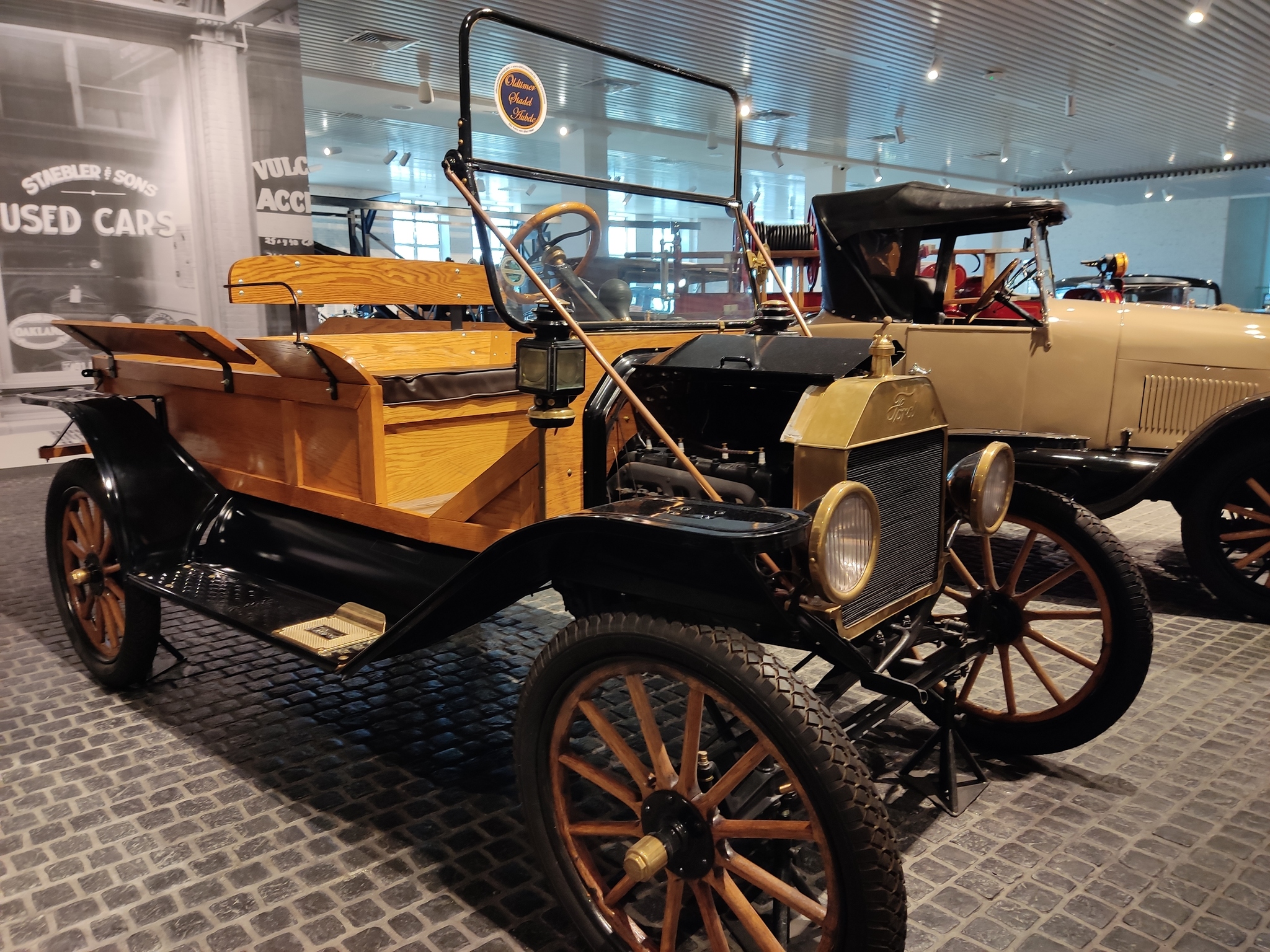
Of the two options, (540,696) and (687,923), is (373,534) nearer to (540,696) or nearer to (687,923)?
(540,696)

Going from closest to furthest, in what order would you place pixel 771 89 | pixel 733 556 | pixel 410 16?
1. pixel 733 556
2. pixel 410 16
3. pixel 771 89

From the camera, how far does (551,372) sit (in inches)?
73.9

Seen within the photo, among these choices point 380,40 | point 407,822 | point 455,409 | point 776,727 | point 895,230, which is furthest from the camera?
point 380,40

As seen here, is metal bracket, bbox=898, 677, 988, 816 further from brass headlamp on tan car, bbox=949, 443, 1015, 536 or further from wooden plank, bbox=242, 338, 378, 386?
wooden plank, bbox=242, 338, 378, 386

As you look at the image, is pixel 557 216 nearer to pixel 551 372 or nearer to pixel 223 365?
pixel 551 372

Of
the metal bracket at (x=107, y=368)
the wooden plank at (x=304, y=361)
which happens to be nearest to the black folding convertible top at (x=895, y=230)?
the wooden plank at (x=304, y=361)

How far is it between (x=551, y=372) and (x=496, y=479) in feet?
1.45

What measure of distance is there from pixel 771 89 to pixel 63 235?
6.43 m

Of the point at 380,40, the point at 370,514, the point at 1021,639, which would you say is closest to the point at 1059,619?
the point at 1021,639

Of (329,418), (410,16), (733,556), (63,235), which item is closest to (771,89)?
(410,16)

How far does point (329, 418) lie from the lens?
252 cm

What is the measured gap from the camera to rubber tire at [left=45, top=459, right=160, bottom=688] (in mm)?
2789

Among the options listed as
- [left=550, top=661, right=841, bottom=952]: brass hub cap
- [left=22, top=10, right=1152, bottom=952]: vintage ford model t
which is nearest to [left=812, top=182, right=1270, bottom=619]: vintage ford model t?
[left=22, top=10, right=1152, bottom=952]: vintage ford model t

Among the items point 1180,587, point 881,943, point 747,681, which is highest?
point 747,681
